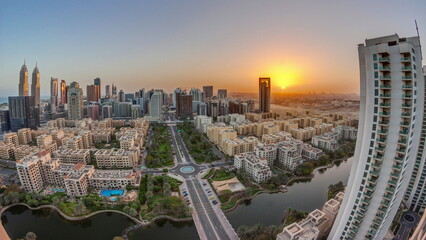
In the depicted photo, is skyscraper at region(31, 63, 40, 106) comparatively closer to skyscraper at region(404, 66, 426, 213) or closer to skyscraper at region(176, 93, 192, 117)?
skyscraper at region(176, 93, 192, 117)

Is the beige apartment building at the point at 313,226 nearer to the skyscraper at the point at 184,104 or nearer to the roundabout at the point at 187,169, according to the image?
the roundabout at the point at 187,169

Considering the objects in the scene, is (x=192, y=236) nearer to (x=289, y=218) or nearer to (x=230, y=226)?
(x=230, y=226)

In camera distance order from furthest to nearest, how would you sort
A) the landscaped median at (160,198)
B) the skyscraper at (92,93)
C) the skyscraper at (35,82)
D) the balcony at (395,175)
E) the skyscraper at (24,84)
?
the skyscraper at (92,93)
the skyscraper at (35,82)
the skyscraper at (24,84)
the landscaped median at (160,198)
the balcony at (395,175)

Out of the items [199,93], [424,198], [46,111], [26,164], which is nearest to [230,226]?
[424,198]

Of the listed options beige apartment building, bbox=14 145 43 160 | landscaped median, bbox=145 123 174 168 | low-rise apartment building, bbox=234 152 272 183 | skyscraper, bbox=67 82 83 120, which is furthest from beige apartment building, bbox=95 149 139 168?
skyscraper, bbox=67 82 83 120

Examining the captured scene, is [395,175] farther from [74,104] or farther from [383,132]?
[74,104]

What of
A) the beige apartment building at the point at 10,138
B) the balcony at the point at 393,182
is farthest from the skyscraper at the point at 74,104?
the balcony at the point at 393,182
